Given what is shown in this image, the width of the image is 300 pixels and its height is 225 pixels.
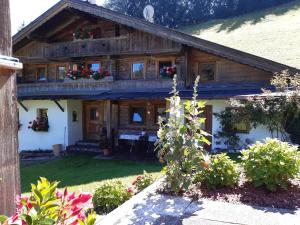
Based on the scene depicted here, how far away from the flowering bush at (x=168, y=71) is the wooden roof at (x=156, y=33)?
59.3 inches

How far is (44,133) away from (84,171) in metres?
6.96

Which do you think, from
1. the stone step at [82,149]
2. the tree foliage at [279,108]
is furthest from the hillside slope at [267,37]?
the stone step at [82,149]

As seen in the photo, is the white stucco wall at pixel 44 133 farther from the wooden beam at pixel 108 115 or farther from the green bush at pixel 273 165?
the green bush at pixel 273 165

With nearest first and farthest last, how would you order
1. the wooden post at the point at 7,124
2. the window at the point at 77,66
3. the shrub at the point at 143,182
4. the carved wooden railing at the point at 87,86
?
the wooden post at the point at 7,124, the shrub at the point at 143,182, the carved wooden railing at the point at 87,86, the window at the point at 77,66

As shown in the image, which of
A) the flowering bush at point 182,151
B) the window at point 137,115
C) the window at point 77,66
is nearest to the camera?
the flowering bush at point 182,151

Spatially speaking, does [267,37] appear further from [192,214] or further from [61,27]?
[192,214]

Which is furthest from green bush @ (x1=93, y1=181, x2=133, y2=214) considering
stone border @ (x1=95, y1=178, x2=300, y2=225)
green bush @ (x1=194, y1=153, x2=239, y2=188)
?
green bush @ (x1=194, y1=153, x2=239, y2=188)

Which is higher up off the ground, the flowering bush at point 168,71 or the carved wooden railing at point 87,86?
the flowering bush at point 168,71

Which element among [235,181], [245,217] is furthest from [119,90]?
[245,217]

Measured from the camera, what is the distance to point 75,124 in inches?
730

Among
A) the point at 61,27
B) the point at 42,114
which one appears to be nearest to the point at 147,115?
the point at 42,114

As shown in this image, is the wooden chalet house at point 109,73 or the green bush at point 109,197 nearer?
the green bush at point 109,197

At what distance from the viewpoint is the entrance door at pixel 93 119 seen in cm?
1886

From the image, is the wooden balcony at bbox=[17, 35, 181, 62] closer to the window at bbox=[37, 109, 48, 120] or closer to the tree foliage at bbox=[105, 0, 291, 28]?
the window at bbox=[37, 109, 48, 120]
